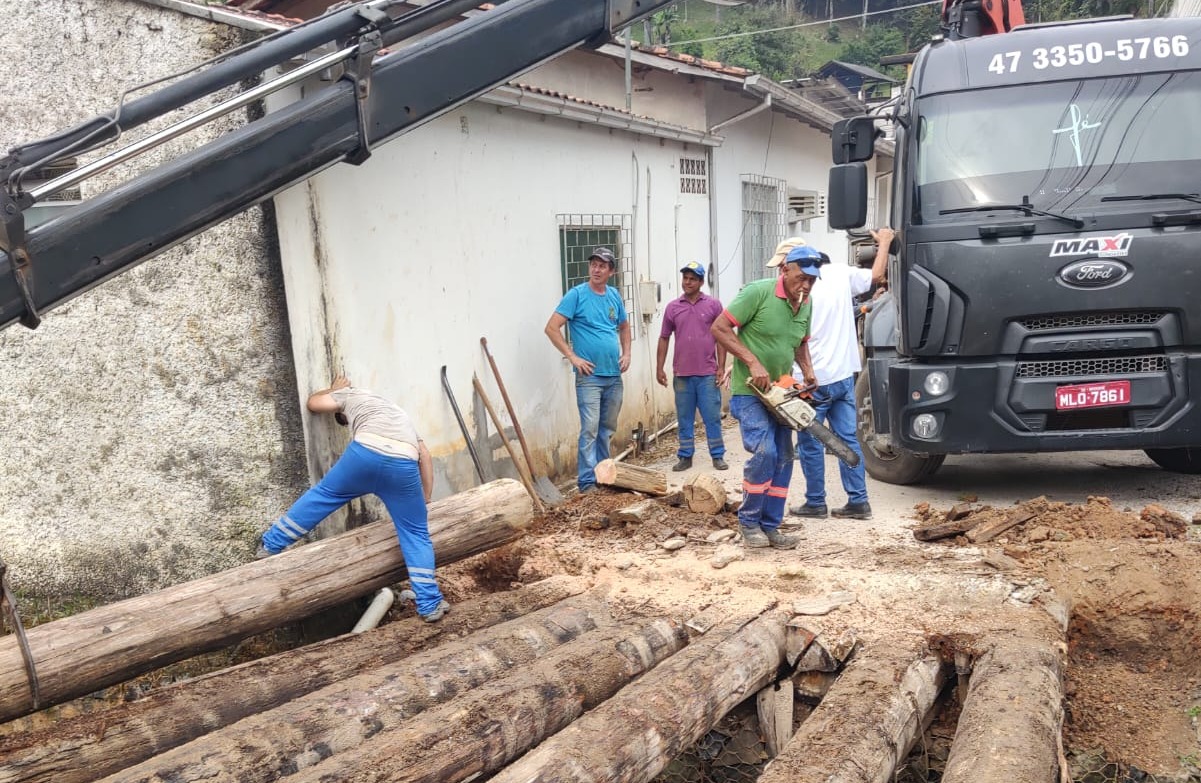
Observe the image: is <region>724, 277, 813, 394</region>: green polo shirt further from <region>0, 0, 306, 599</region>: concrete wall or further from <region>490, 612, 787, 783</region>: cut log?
<region>0, 0, 306, 599</region>: concrete wall

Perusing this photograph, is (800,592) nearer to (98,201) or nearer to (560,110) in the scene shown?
(98,201)

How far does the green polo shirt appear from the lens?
20.9ft

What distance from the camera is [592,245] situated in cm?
947

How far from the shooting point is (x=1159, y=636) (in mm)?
5207

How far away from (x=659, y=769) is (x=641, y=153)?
7.33 m

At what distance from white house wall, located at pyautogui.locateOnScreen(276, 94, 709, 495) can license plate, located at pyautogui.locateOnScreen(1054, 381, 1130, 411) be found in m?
3.90

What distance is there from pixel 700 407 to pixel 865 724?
519 centimetres

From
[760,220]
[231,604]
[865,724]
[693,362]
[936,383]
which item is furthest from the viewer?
[760,220]

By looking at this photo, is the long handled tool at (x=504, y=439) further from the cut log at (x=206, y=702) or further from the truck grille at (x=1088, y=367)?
the truck grille at (x=1088, y=367)

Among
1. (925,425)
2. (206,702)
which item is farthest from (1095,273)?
(206,702)

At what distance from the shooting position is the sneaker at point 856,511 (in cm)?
717

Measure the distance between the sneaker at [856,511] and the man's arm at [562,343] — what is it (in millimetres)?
2192

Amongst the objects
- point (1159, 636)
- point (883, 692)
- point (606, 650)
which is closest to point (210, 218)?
point (606, 650)

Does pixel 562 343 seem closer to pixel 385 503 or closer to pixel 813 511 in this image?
pixel 813 511
